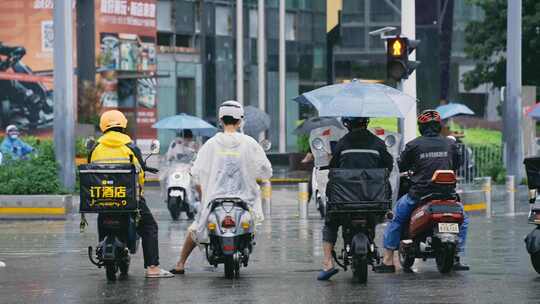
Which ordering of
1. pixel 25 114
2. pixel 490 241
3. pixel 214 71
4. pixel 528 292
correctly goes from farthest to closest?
pixel 214 71 → pixel 25 114 → pixel 490 241 → pixel 528 292

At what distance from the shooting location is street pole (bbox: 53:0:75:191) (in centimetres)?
3164

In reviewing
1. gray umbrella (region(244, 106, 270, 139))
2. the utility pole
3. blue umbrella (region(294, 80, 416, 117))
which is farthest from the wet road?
gray umbrella (region(244, 106, 270, 139))

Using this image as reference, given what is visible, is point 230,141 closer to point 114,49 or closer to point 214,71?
point 114,49

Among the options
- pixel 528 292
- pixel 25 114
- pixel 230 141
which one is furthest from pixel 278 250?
pixel 25 114

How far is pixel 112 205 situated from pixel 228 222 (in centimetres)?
109

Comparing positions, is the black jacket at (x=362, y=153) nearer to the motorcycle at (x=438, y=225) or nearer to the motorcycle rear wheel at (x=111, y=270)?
the motorcycle at (x=438, y=225)

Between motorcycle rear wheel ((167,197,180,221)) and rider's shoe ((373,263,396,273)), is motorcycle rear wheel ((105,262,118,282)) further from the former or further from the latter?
motorcycle rear wheel ((167,197,180,221))

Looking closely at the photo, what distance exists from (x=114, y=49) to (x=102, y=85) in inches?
116

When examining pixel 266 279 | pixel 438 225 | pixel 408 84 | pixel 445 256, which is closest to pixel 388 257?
pixel 445 256

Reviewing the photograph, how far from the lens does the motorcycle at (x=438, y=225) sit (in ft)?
49.6

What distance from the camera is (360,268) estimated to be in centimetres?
1423

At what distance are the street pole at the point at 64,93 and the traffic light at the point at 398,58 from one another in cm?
910

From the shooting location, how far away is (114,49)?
194ft

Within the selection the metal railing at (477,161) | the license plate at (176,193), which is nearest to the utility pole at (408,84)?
the license plate at (176,193)
